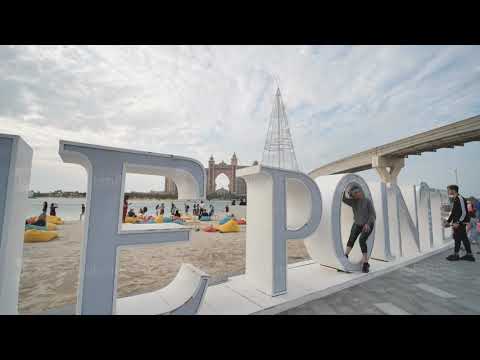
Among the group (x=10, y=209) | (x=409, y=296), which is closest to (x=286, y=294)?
(x=409, y=296)

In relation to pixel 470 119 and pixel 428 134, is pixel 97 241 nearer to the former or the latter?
pixel 470 119

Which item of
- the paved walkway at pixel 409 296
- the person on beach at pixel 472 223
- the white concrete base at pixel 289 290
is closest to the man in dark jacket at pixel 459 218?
the paved walkway at pixel 409 296

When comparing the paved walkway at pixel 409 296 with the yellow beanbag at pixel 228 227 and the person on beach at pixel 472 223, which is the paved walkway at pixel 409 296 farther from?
the yellow beanbag at pixel 228 227

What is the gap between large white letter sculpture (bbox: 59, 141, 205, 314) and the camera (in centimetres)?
221

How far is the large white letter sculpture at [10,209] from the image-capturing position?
1.92 metres

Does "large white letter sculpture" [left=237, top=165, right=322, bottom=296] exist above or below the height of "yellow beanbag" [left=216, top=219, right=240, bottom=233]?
above

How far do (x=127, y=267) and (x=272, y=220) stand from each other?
4.17m

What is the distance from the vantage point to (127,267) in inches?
215

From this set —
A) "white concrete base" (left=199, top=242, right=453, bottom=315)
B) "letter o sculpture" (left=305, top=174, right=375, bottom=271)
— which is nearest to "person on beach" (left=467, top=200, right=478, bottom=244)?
"white concrete base" (left=199, top=242, right=453, bottom=315)

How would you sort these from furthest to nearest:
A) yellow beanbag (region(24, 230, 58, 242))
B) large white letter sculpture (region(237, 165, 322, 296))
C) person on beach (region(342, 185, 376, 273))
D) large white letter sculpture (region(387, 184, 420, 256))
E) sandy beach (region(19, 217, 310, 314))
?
yellow beanbag (region(24, 230, 58, 242)), large white letter sculpture (region(387, 184, 420, 256)), person on beach (region(342, 185, 376, 273)), sandy beach (region(19, 217, 310, 314)), large white letter sculpture (region(237, 165, 322, 296))

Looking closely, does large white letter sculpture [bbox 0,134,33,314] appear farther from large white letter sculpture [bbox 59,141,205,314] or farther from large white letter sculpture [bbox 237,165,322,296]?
large white letter sculpture [bbox 237,165,322,296]

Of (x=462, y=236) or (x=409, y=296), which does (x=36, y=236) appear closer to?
(x=409, y=296)

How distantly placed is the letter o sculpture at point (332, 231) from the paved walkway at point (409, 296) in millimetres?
579

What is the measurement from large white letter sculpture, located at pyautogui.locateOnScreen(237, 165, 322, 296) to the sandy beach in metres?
0.95
